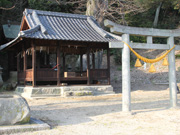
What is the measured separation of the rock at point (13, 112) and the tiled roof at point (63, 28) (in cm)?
624

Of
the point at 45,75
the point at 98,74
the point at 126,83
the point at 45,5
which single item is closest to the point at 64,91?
the point at 45,75

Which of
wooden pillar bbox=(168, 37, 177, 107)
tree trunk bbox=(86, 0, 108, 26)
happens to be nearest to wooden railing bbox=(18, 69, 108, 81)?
wooden pillar bbox=(168, 37, 177, 107)

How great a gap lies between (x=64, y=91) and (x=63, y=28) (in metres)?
4.01

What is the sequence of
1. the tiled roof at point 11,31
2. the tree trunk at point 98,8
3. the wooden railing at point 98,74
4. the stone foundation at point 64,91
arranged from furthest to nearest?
the tiled roof at point 11,31 → the tree trunk at point 98,8 → the wooden railing at point 98,74 → the stone foundation at point 64,91

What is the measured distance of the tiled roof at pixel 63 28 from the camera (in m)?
11.5

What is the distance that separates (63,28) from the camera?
13016 mm

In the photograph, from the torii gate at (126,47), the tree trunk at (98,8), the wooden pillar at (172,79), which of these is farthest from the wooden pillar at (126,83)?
the tree trunk at (98,8)

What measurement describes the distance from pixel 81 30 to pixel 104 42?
1692mm

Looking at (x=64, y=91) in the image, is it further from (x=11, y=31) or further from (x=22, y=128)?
(x=11, y=31)

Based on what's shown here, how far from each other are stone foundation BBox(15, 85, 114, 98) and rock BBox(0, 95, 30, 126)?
631 centimetres

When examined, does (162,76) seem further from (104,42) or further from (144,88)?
(104,42)

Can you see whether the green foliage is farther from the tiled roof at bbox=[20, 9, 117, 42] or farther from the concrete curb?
the concrete curb

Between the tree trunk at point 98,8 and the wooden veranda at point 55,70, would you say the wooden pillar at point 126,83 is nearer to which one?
the wooden veranda at point 55,70

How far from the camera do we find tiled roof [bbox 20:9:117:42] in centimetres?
1151
